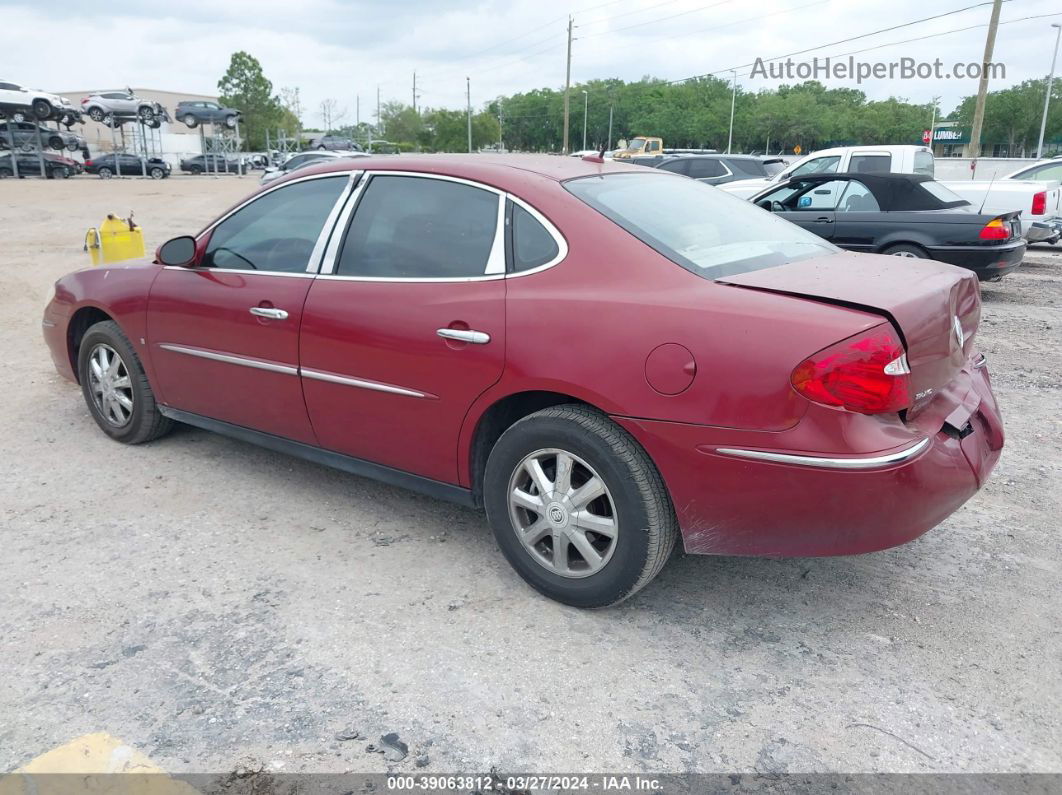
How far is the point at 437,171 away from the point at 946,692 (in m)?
2.74

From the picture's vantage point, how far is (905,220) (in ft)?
31.4

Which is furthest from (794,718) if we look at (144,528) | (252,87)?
(252,87)

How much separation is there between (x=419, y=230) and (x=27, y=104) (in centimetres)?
3879

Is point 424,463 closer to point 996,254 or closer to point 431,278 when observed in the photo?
point 431,278

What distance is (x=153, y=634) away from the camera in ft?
9.85

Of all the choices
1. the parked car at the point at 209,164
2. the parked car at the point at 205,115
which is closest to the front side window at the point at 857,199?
the parked car at the point at 205,115

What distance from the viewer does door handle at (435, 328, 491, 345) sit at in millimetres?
3166

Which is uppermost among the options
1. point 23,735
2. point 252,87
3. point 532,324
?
point 252,87

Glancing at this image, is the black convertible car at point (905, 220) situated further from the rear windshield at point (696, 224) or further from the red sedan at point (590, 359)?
the red sedan at point (590, 359)

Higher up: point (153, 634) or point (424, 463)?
point (424, 463)

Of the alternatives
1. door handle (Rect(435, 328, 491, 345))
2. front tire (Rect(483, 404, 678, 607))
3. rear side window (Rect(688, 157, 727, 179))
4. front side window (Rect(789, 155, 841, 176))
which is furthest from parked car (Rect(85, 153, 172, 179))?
front tire (Rect(483, 404, 678, 607))

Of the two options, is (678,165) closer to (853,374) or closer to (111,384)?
(111,384)

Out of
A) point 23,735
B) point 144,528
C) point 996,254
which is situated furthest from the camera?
point 996,254

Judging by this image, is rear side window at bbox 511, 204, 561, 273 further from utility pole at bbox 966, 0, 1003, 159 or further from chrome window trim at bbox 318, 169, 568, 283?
utility pole at bbox 966, 0, 1003, 159
